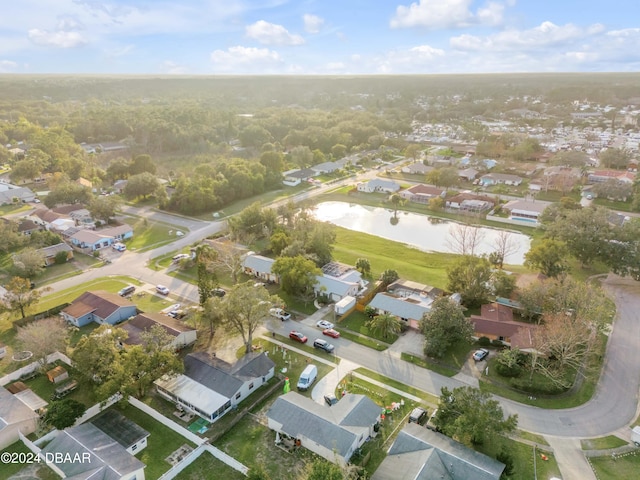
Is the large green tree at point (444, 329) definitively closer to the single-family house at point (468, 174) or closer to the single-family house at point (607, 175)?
the single-family house at point (468, 174)

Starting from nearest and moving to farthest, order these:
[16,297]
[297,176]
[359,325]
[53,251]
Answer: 1. [16,297]
2. [359,325]
3. [53,251]
4. [297,176]

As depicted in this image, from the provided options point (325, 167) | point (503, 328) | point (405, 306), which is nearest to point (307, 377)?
point (405, 306)

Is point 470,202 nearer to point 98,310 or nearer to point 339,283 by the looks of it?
point 339,283

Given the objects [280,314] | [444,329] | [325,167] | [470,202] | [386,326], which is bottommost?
[280,314]

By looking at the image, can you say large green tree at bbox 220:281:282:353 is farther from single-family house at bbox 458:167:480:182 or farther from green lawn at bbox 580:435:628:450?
single-family house at bbox 458:167:480:182

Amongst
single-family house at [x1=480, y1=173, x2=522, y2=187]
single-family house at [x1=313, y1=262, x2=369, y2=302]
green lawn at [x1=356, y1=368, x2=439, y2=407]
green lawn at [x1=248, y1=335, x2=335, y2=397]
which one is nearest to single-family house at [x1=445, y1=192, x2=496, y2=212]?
single-family house at [x1=480, y1=173, x2=522, y2=187]

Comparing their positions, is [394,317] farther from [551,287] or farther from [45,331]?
[45,331]

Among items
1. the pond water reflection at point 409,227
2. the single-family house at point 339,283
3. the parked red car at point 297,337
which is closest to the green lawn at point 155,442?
the parked red car at point 297,337
